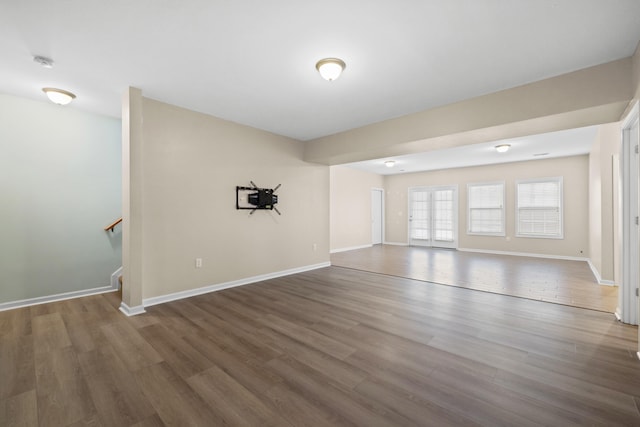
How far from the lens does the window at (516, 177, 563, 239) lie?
7.10 metres

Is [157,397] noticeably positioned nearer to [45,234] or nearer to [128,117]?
[128,117]

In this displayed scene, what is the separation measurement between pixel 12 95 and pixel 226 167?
2.70 meters

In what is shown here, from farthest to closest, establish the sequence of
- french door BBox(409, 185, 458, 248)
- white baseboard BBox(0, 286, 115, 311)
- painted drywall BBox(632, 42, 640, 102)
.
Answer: french door BBox(409, 185, 458, 248) → white baseboard BBox(0, 286, 115, 311) → painted drywall BBox(632, 42, 640, 102)

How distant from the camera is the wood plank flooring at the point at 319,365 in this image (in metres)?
1.63

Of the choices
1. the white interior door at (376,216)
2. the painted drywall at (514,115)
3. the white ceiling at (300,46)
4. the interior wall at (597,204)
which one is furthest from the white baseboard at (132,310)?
the white interior door at (376,216)

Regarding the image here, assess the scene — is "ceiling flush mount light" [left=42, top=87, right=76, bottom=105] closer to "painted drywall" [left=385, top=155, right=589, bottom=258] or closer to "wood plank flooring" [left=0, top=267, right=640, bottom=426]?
"wood plank flooring" [left=0, top=267, right=640, bottom=426]

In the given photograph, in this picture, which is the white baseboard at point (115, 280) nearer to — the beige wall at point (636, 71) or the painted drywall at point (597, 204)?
the beige wall at point (636, 71)

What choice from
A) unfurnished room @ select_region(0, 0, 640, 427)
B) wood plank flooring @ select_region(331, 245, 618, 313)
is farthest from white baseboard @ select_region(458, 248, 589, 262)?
unfurnished room @ select_region(0, 0, 640, 427)

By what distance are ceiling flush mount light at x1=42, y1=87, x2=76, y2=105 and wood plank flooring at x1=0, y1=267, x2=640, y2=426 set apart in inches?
103

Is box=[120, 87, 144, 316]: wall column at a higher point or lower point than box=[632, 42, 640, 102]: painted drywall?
lower

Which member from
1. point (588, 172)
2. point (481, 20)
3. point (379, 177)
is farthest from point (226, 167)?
point (588, 172)

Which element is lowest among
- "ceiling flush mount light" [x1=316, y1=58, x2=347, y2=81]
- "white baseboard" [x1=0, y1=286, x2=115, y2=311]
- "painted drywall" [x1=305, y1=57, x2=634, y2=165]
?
"white baseboard" [x1=0, y1=286, x2=115, y2=311]

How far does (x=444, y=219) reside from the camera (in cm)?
899

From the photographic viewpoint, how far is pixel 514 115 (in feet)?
10.6
